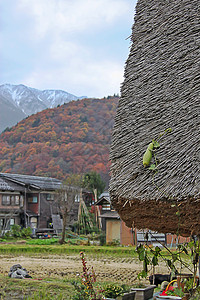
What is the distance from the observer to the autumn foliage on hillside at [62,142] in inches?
1703

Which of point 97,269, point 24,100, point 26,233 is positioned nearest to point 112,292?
point 97,269

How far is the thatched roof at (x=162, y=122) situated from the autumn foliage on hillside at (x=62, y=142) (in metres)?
33.4

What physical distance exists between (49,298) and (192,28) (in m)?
5.51

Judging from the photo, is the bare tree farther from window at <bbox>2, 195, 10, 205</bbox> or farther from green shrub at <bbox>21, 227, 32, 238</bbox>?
window at <bbox>2, 195, 10, 205</bbox>

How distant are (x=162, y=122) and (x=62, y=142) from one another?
44183mm

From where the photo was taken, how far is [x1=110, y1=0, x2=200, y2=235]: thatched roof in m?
3.24

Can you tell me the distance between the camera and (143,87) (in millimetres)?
4371

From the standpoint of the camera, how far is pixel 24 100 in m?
128

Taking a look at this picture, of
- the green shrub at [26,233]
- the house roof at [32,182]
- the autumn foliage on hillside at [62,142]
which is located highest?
the autumn foliage on hillside at [62,142]

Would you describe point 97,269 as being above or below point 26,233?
below

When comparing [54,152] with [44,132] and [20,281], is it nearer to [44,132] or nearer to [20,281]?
[44,132]

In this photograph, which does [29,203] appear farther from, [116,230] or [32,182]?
[116,230]

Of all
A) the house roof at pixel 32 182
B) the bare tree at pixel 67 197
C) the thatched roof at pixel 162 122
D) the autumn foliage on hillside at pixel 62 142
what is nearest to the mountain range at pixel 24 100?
the autumn foliage on hillside at pixel 62 142

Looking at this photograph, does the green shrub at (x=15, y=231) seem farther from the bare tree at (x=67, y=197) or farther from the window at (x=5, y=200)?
the bare tree at (x=67, y=197)
